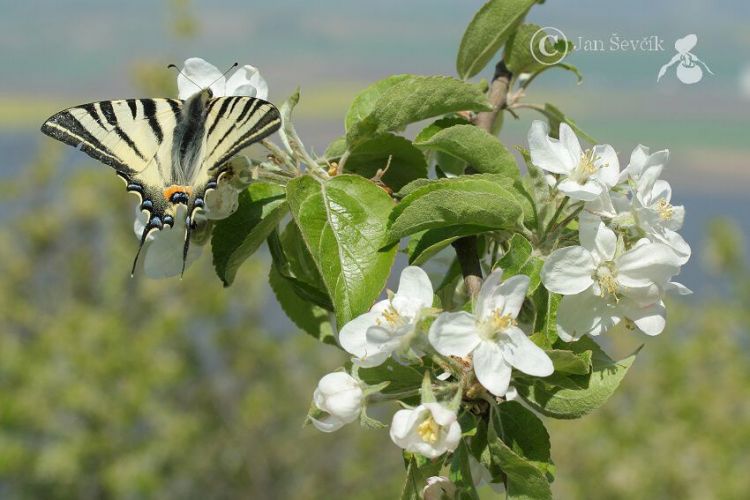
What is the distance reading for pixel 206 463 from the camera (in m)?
9.80

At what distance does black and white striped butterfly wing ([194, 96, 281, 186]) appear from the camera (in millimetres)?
1021

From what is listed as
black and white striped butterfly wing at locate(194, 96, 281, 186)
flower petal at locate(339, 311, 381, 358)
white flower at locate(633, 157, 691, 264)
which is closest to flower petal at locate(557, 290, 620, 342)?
white flower at locate(633, 157, 691, 264)

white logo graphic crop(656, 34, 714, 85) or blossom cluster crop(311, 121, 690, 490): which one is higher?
white logo graphic crop(656, 34, 714, 85)

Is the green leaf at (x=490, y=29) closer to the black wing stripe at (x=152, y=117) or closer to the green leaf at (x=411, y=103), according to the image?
the green leaf at (x=411, y=103)

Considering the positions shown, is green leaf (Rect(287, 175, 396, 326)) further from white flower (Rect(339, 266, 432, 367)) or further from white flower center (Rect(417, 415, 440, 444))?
white flower center (Rect(417, 415, 440, 444))

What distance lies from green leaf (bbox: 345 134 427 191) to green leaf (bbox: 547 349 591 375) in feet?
1.21

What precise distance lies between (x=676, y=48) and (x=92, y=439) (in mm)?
7740

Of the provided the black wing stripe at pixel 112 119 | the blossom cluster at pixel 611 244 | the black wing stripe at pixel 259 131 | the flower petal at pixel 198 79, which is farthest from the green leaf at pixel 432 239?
the black wing stripe at pixel 112 119

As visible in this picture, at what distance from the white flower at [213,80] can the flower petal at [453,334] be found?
0.46 m

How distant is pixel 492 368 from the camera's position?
2.90 ft

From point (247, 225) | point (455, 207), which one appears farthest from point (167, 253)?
point (455, 207)

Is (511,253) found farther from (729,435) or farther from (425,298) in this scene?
(729,435)

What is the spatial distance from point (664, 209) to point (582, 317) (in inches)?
7.2

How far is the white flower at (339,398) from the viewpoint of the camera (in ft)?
3.03
